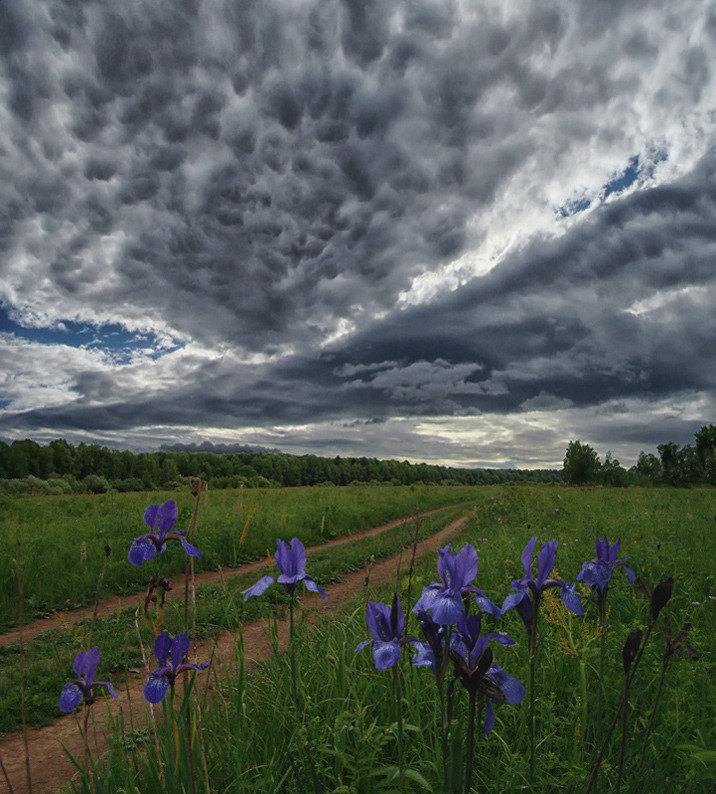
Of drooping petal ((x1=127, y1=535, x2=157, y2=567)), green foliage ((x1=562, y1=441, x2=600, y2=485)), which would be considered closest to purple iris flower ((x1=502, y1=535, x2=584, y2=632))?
drooping petal ((x1=127, y1=535, x2=157, y2=567))

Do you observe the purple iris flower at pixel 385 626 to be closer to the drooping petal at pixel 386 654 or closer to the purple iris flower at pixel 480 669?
the drooping petal at pixel 386 654

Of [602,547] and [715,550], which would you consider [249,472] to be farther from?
[602,547]

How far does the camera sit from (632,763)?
2525 millimetres

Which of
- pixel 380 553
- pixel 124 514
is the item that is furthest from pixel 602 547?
pixel 124 514

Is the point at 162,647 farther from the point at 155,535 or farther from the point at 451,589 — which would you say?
the point at 451,589

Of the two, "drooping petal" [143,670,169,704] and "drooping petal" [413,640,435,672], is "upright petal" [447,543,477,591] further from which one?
"drooping petal" [143,670,169,704]

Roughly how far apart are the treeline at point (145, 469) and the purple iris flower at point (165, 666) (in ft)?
99.4

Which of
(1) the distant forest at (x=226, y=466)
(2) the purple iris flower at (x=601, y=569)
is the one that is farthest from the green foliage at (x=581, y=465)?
(2) the purple iris flower at (x=601, y=569)

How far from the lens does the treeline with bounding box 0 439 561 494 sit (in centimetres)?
4100

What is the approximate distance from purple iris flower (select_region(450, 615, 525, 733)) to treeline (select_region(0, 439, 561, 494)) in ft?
102

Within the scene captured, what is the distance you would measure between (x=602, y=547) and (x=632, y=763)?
1.47 meters

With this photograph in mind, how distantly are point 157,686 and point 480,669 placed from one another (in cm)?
113

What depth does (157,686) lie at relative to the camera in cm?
166

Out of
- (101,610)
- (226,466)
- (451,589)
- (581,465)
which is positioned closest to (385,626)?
(451,589)
